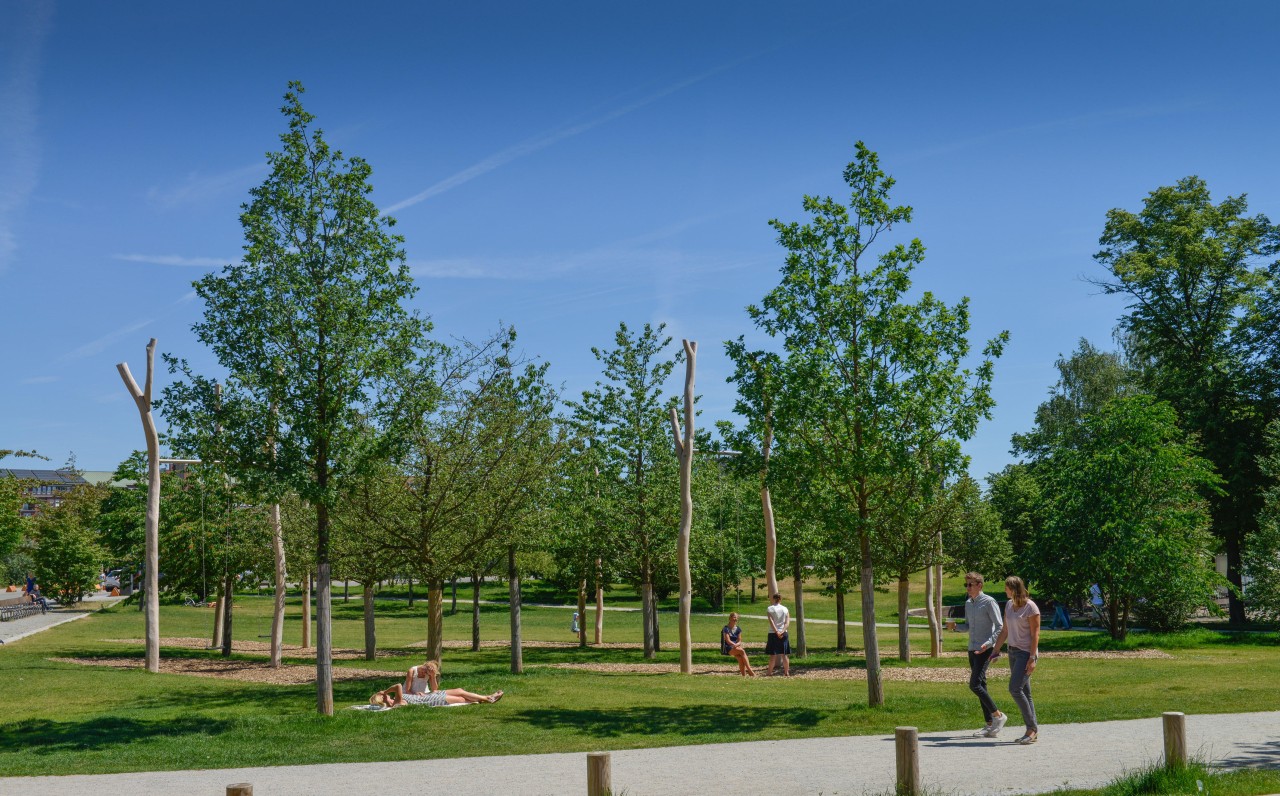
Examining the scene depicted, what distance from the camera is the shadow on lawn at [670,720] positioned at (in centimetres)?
1451

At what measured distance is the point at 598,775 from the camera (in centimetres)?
838

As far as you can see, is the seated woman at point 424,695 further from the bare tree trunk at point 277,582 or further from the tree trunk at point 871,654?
the bare tree trunk at point 277,582

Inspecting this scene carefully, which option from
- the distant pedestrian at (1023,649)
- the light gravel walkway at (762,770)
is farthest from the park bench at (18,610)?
the distant pedestrian at (1023,649)

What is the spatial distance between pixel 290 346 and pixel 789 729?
9.15 meters

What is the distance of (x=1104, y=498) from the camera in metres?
31.8

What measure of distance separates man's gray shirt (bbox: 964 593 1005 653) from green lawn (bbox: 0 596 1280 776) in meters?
1.39

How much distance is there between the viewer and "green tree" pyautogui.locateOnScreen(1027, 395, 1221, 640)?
102 ft

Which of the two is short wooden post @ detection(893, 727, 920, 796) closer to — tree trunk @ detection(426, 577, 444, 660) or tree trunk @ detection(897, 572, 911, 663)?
tree trunk @ detection(426, 577, 444, 660)

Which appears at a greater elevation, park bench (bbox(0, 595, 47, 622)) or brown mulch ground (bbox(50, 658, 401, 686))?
brown mulch ground (bbox(50, 658, 401, 686))

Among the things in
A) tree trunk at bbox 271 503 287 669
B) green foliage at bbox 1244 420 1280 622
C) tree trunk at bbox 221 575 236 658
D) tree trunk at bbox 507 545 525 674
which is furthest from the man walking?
green foliage at bbox 1244 420 1280 622

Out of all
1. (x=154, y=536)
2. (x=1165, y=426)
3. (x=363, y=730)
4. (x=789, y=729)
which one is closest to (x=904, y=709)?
(x=789, y=729)

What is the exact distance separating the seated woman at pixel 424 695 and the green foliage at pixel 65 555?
43.2m

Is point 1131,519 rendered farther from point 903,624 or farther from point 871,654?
point 871,654

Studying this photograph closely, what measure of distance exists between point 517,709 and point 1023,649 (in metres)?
7.64
